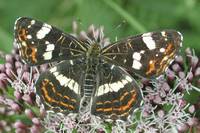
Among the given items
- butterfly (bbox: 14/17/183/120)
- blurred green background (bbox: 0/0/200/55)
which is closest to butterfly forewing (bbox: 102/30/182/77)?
butterfly (bbox: 14/17/183/120)

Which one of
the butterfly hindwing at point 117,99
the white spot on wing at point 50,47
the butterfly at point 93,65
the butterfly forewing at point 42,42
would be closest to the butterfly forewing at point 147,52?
the butterfly at point 93,65

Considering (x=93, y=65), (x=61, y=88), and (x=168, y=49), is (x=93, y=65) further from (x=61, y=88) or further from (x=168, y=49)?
(x=168, y=49)

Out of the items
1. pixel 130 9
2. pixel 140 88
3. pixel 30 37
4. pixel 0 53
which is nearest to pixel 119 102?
pixel 140 88

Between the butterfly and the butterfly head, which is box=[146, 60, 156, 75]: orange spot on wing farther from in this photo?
the butterfly head

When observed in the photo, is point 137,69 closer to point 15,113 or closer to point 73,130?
point 73,130

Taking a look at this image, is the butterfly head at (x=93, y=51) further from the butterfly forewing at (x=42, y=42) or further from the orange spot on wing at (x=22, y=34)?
the orange spot on wing at (x=22, y=34)

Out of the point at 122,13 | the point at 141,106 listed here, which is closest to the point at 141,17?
the point at 122,13
